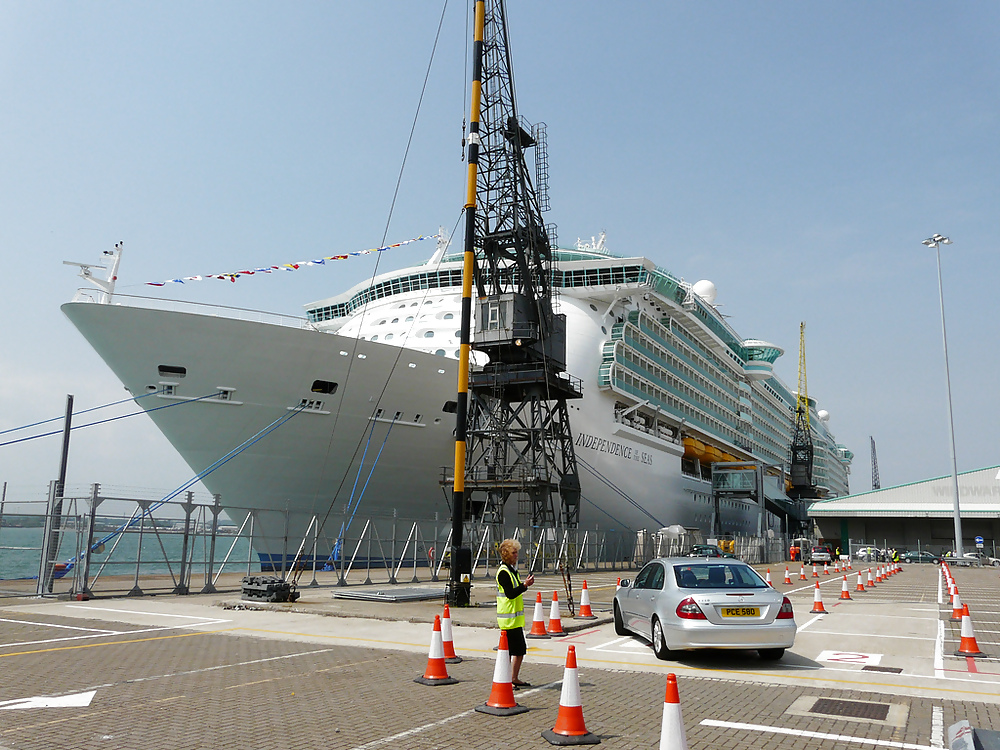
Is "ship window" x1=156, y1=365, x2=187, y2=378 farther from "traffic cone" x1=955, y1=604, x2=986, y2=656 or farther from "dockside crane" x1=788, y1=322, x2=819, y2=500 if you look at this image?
"dockside crane" x1=788, y1=322, x2=819, y2=500

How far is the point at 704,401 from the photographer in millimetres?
51031

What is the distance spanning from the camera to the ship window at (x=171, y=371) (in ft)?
73.8

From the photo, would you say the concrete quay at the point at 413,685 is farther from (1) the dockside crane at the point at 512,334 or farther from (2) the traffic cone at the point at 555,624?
(1) the dockside crane at the point at 512,334

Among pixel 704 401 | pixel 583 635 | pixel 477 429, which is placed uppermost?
pixel 704 401

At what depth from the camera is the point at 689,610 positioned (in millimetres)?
8547

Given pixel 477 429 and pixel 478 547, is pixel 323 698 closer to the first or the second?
pixel 478 547

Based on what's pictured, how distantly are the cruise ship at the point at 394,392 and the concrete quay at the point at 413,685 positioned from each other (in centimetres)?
770

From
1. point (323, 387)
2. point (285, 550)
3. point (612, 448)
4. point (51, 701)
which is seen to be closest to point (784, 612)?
point (51, 701)

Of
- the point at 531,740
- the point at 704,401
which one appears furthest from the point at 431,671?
the point at 704,401

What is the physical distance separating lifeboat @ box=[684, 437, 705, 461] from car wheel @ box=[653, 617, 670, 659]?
3893cm

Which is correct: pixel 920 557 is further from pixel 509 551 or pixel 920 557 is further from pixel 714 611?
pixel 509 551

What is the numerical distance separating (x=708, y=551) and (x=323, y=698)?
24.0 metres

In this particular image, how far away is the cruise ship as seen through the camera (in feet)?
73.7

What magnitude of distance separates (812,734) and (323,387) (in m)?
20.1
